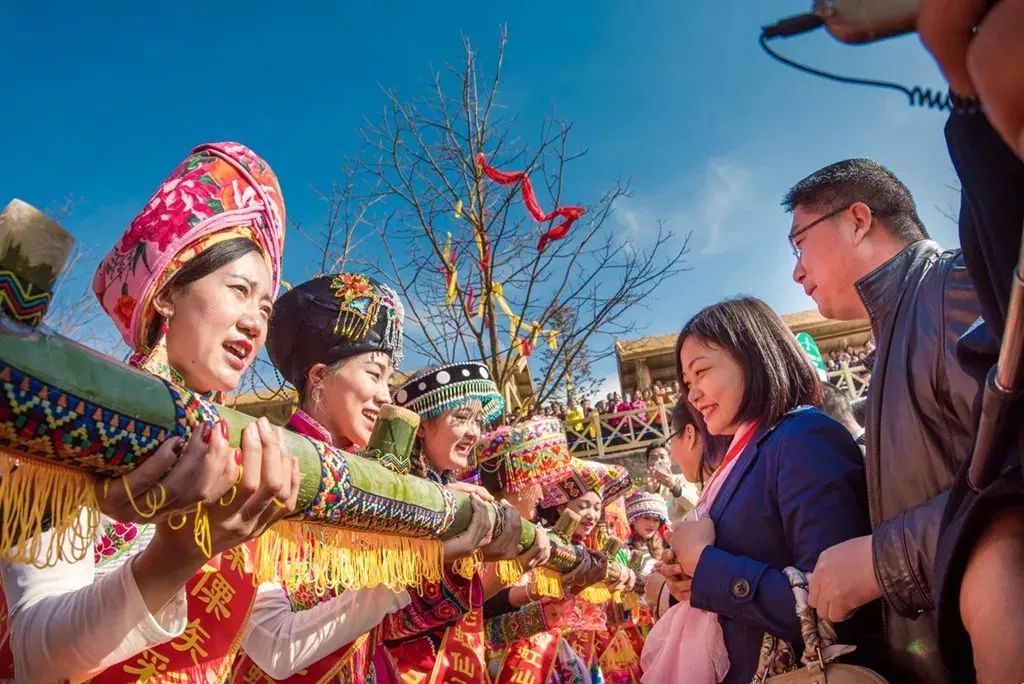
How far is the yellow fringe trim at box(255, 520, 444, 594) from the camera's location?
1520mm

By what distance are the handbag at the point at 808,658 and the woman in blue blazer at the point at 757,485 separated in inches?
1.5

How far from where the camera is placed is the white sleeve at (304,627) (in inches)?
81.3

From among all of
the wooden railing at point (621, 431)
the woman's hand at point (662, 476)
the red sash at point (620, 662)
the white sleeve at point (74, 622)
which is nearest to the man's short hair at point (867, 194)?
the white sleeve at point (74, 622)

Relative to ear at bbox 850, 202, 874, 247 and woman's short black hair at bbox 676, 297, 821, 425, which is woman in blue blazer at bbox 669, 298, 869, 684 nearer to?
woman's short black hair at bbox 676, 297, 821, 425

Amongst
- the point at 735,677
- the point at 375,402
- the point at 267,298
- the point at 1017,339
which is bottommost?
the point at 735,677

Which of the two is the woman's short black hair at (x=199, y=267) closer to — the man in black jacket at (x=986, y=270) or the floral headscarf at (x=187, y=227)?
the floral headscarf at (x=187, y=227)

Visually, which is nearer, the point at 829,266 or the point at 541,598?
the point at 829,266

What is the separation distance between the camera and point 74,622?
141 cm

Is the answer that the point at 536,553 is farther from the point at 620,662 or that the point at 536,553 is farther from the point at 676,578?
the point at 620,662

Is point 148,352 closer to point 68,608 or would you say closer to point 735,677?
point 68,608

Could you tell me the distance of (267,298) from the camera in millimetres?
2111

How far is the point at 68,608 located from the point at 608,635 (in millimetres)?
5934

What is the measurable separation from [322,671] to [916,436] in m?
1.70

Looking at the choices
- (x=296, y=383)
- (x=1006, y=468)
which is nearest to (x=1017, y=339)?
(x=1006, y=468)
